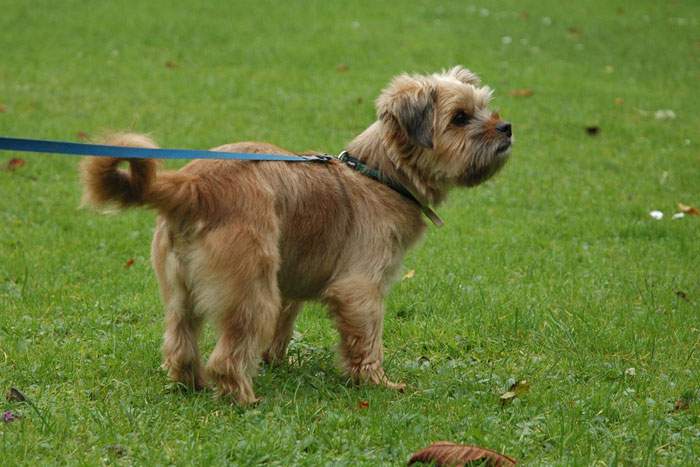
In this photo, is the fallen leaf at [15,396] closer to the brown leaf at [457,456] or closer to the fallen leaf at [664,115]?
the brown leaf at [457,456]

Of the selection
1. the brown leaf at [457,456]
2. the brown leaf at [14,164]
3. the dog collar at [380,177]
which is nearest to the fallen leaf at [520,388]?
the brown leaf at [457,456]

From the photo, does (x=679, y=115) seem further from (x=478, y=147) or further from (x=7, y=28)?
(x=7, y=28)

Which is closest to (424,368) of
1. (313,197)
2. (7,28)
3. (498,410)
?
(498,410)

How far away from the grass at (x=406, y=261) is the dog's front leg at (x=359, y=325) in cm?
14

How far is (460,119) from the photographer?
19.0ft

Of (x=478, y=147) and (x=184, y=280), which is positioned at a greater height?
(x=478, y=147)

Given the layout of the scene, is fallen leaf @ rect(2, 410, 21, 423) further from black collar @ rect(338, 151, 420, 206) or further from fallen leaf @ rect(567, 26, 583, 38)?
fallen leaf @ rect(567, 26, 583, 38)

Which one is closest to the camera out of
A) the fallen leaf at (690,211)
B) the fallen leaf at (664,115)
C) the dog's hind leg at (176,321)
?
the dog's hind leg at (176,321)

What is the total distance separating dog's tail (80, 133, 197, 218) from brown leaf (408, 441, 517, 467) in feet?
5.42

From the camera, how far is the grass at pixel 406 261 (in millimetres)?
4723

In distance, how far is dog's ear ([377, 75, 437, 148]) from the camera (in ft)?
18.4

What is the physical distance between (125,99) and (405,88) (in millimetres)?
8294

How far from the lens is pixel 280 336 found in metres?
5.86

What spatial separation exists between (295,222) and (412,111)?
3.21ft
